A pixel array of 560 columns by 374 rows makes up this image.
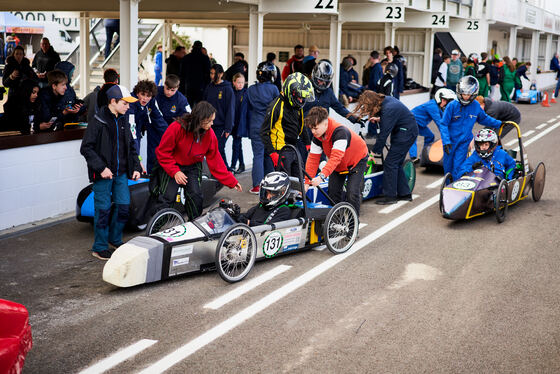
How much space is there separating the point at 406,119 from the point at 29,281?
587cm

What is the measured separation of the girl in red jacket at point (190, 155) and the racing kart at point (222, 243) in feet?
1.27

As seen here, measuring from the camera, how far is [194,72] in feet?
51.3

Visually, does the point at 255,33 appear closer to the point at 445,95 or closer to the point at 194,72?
the point at 194,72

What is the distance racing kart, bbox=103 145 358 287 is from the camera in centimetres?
660

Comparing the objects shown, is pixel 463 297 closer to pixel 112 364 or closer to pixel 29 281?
pixel 112 364

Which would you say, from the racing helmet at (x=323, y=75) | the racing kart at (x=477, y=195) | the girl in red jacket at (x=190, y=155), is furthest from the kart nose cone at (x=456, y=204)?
the girl in red jacket at (x=190, y=155)

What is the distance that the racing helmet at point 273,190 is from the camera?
24.7 feet

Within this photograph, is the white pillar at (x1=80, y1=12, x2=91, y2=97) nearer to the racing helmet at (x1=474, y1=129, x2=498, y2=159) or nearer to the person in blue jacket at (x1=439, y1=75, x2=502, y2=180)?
the person in blue jacket at (x1=439, y1=75, x2=502, y2=180)

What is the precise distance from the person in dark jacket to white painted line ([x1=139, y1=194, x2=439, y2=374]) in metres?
2.09

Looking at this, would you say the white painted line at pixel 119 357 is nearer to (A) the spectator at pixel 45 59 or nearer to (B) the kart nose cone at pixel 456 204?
(B) the kart nose cone at pixel 456 204

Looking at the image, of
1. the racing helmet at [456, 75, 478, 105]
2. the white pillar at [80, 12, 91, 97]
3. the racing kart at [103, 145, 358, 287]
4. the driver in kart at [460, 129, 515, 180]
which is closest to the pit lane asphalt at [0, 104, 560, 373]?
the racing kart at [103, 145, 358, 287]

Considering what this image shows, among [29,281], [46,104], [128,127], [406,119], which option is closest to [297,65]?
[406,119]

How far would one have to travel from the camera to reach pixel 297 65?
56.5 feet

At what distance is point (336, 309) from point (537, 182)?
5.81 m
